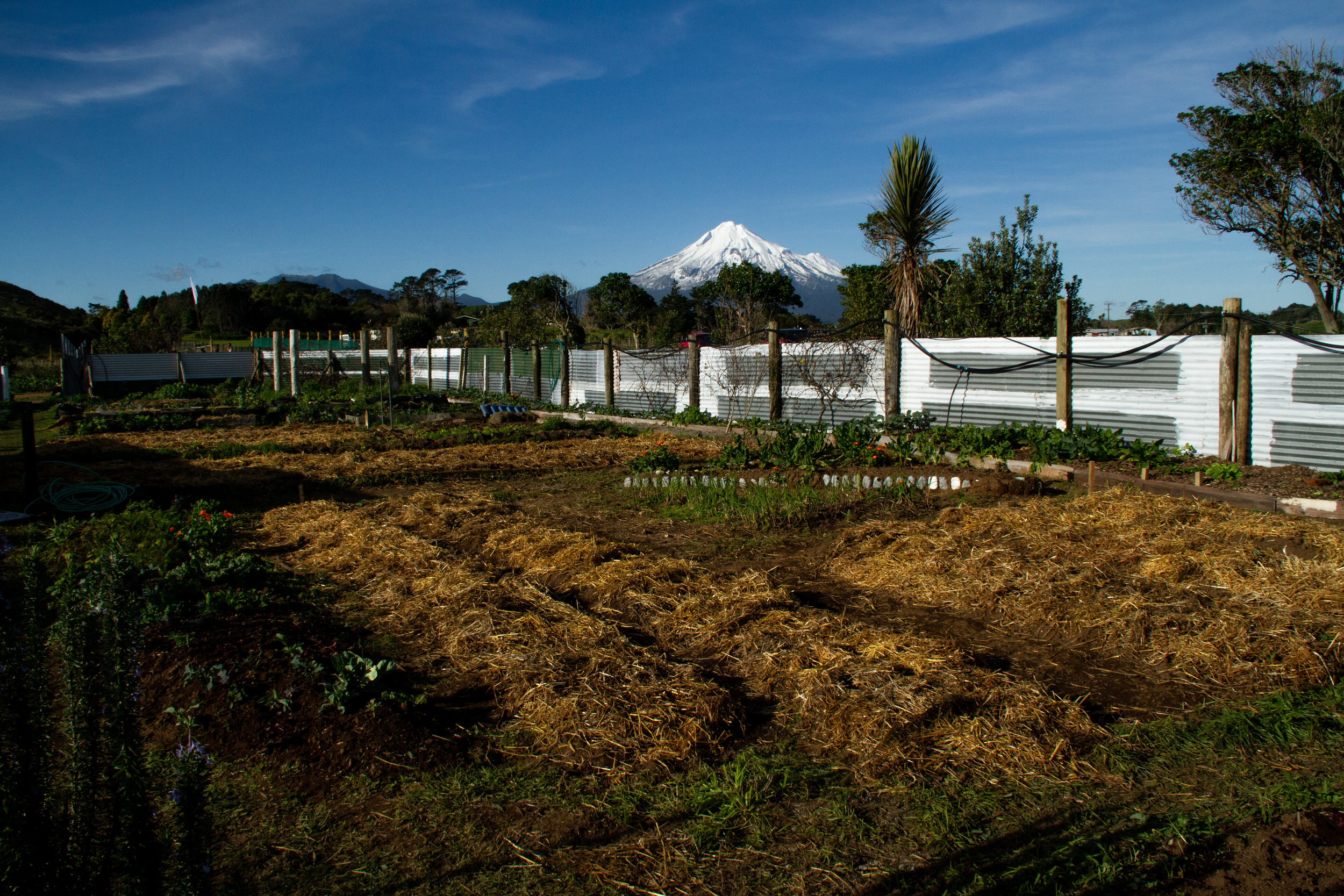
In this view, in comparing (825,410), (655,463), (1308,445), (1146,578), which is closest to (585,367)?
(825,410)

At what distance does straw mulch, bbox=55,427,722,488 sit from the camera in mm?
10148

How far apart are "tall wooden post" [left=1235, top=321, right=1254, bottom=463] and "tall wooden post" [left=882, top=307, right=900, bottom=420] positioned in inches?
177

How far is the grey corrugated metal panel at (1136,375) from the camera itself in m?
9.61

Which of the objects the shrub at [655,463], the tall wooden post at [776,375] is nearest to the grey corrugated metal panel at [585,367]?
the tall wooden post at [776,375]

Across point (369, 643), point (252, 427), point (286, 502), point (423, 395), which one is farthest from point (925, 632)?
point (423, 395)

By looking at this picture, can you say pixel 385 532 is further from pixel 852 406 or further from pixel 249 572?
pixel 852 406

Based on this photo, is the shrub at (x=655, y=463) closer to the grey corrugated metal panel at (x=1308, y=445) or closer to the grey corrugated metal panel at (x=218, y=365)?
the grey corrugated metal panel at (x=1308, y=445)

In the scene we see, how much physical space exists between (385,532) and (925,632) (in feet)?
14.9

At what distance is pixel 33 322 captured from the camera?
5681 cm

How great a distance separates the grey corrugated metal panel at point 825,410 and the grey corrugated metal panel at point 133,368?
74.2 ft

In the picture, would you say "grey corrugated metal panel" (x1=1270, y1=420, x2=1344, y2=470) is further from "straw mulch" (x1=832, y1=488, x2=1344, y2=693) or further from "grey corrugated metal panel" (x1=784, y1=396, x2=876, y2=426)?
"grey corrugated metal panel" (x1=784, y1=396, x2=876, y2=426)

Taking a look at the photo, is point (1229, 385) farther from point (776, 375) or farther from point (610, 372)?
point (610, 372)

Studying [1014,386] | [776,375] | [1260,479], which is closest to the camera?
[1260,479]

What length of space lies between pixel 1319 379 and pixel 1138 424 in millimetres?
1936
